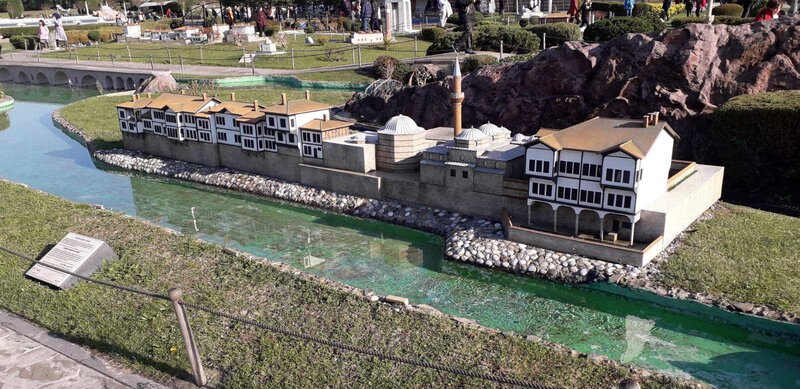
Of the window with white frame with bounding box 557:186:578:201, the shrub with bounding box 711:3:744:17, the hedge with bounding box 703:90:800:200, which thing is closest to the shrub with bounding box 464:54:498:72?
the shrub with bounding box 711:3:744:17

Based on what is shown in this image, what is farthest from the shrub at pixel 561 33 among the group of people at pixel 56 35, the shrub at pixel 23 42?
the shrub at pixel 23 42

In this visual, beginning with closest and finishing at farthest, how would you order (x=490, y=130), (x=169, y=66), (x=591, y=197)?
1. (x=591, y=197)
2. (x=490, y=130)
3. (x=169, y=66)

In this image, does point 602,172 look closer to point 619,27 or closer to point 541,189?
point 541,189

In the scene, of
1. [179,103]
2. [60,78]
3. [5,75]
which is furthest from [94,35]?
[179,103]

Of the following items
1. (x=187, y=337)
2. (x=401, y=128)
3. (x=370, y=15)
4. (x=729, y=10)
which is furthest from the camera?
(x=370, y=15)

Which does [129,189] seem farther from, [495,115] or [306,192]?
[495,115]

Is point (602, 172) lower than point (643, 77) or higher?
A: lower

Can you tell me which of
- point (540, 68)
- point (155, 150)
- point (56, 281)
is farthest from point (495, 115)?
point (56, 281)

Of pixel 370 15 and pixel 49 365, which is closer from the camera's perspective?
pixel 49 365
